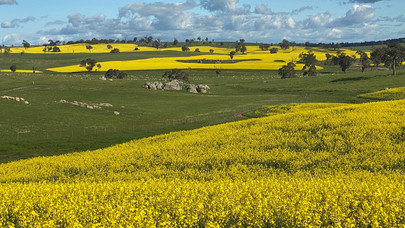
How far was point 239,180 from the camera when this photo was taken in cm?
1939

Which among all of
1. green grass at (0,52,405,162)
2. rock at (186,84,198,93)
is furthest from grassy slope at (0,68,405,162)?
rock at (186,84,198,93)

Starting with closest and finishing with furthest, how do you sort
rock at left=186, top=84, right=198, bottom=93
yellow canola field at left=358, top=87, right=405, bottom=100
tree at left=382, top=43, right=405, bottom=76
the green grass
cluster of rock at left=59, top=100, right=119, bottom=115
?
the green grass, yellow canola field at left=358, top=87, right=405, bottom=100, cluster of rock at left=59, top=100, right=119, bottom=115, rock at left=186, top=84, right=198, bottom=93, tree at left=382, top=43, right=405, bottom=76

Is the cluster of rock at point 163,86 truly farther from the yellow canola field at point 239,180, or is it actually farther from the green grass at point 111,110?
the yellow canola field at point 239,180

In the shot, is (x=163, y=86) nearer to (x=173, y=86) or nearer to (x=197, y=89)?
(x=173, y=86)

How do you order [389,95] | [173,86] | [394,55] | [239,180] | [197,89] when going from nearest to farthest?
[239,180] → [389,95] → [197,89] → [173,86] → [394,55]

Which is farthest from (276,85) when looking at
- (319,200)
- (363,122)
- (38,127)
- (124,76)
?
(319,200)

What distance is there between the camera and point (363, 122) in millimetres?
30359

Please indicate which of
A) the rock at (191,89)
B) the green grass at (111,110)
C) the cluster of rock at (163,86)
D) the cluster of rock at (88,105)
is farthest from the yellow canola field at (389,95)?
the cluster of rock at (163,86)

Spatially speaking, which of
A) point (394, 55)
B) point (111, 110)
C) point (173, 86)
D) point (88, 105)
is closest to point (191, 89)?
point (173, 86)

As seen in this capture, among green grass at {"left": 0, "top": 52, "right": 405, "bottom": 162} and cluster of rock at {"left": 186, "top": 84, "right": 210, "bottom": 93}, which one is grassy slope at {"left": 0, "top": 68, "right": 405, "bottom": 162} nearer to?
green grass at {"left": 0, "top": 52, "right": 405, "bottom": 162}

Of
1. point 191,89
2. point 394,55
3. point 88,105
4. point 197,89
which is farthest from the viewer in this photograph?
point 394,55

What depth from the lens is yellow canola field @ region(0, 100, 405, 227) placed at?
12.1 metres

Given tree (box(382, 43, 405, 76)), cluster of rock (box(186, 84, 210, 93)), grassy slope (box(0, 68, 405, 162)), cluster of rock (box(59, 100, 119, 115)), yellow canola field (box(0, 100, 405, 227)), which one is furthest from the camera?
tree (box(382, 43, 405, 76))

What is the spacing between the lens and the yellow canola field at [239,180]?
39.9 feet
